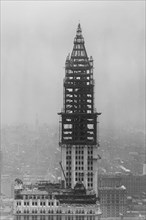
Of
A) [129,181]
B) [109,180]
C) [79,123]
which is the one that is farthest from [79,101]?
[129,181]

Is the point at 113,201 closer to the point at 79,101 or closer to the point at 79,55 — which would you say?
the point at 79,101

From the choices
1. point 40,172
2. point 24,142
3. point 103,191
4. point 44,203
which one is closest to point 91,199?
point 44,203

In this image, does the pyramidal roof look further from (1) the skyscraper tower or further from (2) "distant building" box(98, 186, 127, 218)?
(2) "distant building" box(98, 186, 127, 218)

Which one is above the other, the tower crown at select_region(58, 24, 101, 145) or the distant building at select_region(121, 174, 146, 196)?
the tower crown at select_region(58, 24, 101, 145)

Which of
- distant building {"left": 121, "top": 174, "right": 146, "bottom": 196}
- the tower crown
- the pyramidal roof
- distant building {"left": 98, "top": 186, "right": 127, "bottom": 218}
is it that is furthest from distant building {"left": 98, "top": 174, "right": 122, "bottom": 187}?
the pyramidal roof

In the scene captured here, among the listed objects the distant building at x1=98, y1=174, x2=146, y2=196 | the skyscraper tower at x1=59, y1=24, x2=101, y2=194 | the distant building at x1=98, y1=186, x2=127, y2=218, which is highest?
the skyscraper tower at x1=59, y1=24, x2=101, y2=194

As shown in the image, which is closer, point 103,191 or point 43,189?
point 43,189

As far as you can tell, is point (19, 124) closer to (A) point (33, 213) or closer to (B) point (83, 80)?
(B) point (83, 80)
